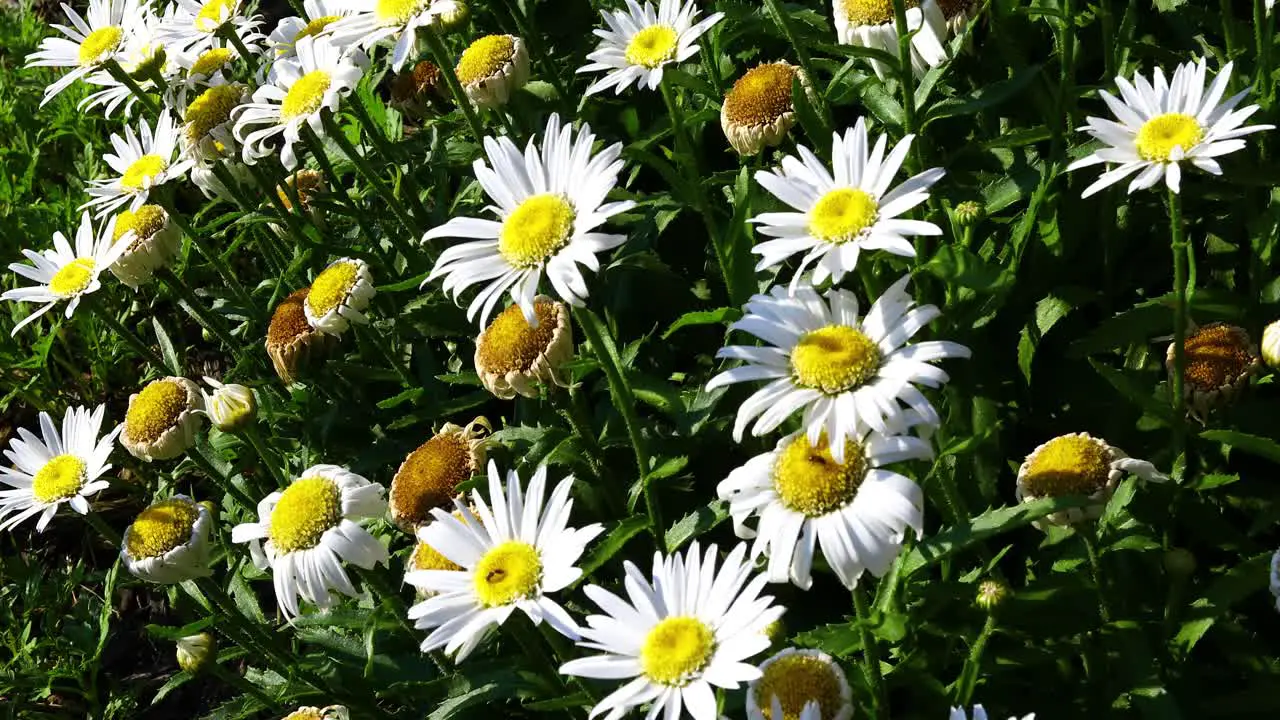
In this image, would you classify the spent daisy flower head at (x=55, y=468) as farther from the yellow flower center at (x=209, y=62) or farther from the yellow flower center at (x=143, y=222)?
the yellow flower center at (x=209, y=62)

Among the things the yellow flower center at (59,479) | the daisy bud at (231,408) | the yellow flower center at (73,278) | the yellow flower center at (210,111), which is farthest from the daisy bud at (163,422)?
the yellow flower center at (210,111)

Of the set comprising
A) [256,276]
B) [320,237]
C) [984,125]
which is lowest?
[256,276]

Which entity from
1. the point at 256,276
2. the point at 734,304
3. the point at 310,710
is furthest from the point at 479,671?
the point at 256,276

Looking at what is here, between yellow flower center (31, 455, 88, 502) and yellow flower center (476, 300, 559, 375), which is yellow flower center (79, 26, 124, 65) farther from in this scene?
yellow flower center (476, 300, 559, 375)

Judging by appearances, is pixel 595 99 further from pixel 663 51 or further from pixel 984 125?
pixel 984 125

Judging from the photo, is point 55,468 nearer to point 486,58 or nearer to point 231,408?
point 231,408

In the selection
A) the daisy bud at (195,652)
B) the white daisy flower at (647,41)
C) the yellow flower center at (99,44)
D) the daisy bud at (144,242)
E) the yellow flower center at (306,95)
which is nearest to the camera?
the daisy bud at (195,652)
